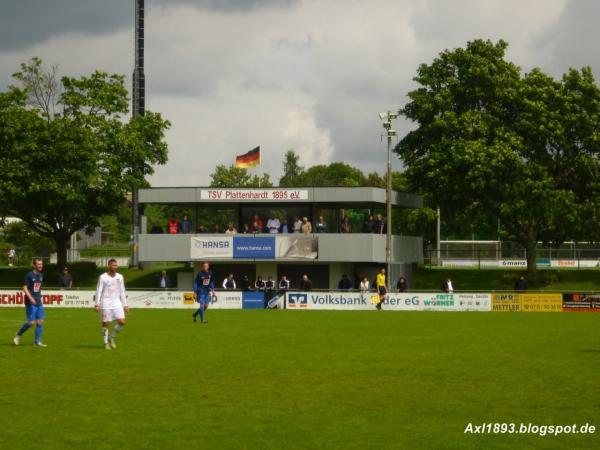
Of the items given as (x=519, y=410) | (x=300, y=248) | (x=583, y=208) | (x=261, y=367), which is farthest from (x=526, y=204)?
(x=519, y=410)

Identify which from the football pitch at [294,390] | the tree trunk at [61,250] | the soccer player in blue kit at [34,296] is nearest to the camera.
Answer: the football pitch at [294,390]

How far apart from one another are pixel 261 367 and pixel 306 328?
12.8 m

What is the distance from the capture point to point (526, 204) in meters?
59.5

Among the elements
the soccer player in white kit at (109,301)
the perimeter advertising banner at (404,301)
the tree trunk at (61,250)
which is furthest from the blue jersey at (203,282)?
the tree trunk at (61,250)

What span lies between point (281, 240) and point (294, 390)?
42.9m

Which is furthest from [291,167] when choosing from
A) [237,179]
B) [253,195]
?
[253,195]

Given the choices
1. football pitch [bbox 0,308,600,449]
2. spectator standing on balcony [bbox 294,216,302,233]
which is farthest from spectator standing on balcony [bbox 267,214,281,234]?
football pitch [bbox 0,308,600,449]

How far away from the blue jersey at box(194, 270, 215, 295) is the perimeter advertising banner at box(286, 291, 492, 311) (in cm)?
1537

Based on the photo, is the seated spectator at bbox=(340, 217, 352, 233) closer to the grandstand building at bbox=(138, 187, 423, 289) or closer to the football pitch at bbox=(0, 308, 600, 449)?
the grandstand building at bbox=(138, 187, 423, 289)

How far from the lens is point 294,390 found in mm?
14719

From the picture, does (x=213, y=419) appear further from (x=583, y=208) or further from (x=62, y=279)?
(x=583, y=208)

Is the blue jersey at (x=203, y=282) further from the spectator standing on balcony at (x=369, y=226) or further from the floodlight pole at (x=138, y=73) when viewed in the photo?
the floodlight pole at (x=138, y=73)

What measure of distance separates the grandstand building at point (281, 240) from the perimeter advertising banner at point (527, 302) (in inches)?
453

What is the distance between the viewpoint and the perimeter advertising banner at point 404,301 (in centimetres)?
4731
